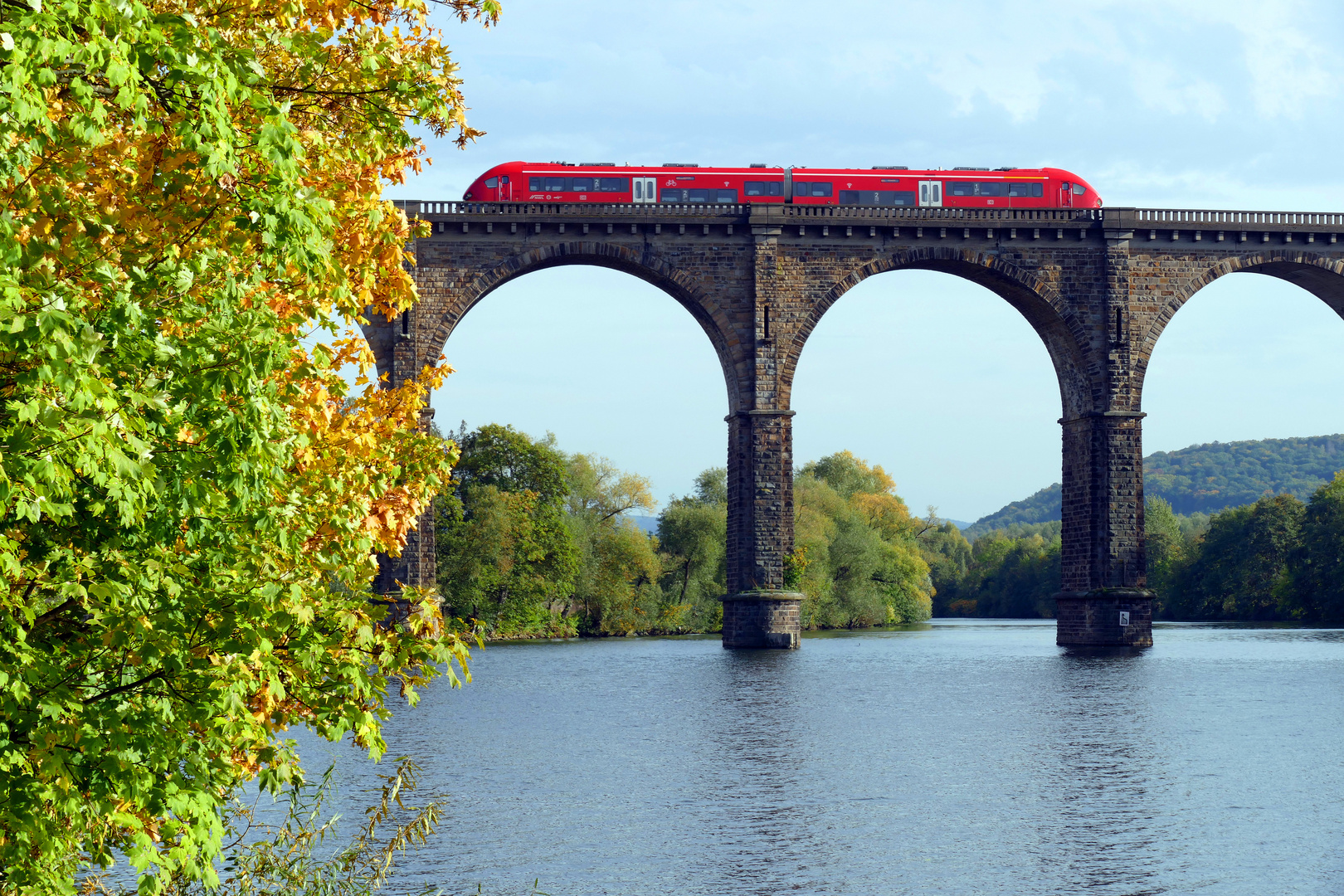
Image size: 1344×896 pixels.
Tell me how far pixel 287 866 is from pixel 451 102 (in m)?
4.88

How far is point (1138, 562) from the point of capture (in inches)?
1581

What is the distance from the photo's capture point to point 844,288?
39.5 m

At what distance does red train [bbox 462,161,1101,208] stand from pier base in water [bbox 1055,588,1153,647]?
11417mm

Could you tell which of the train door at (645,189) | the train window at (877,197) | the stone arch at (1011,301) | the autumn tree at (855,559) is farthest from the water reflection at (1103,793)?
the autumn tree at (855,559)

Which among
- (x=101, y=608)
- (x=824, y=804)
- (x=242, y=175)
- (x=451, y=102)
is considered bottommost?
(x=824, y=804)

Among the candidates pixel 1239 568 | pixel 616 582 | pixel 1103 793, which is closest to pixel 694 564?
pixel 616 582

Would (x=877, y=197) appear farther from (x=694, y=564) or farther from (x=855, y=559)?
(x=855, y=559)

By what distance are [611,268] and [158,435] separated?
34428mm

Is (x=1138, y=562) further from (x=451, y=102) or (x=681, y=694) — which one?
(x=451, y=102)

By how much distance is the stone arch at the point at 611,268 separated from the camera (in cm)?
3812

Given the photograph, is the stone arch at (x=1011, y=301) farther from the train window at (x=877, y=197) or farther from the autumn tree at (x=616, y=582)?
the autumn tree at (x=616, y=582)

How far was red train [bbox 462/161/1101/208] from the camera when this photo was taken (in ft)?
130

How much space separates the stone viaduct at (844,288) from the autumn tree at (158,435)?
30.5 meters

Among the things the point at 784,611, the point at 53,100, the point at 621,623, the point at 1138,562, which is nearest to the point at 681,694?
the point at 784,611
